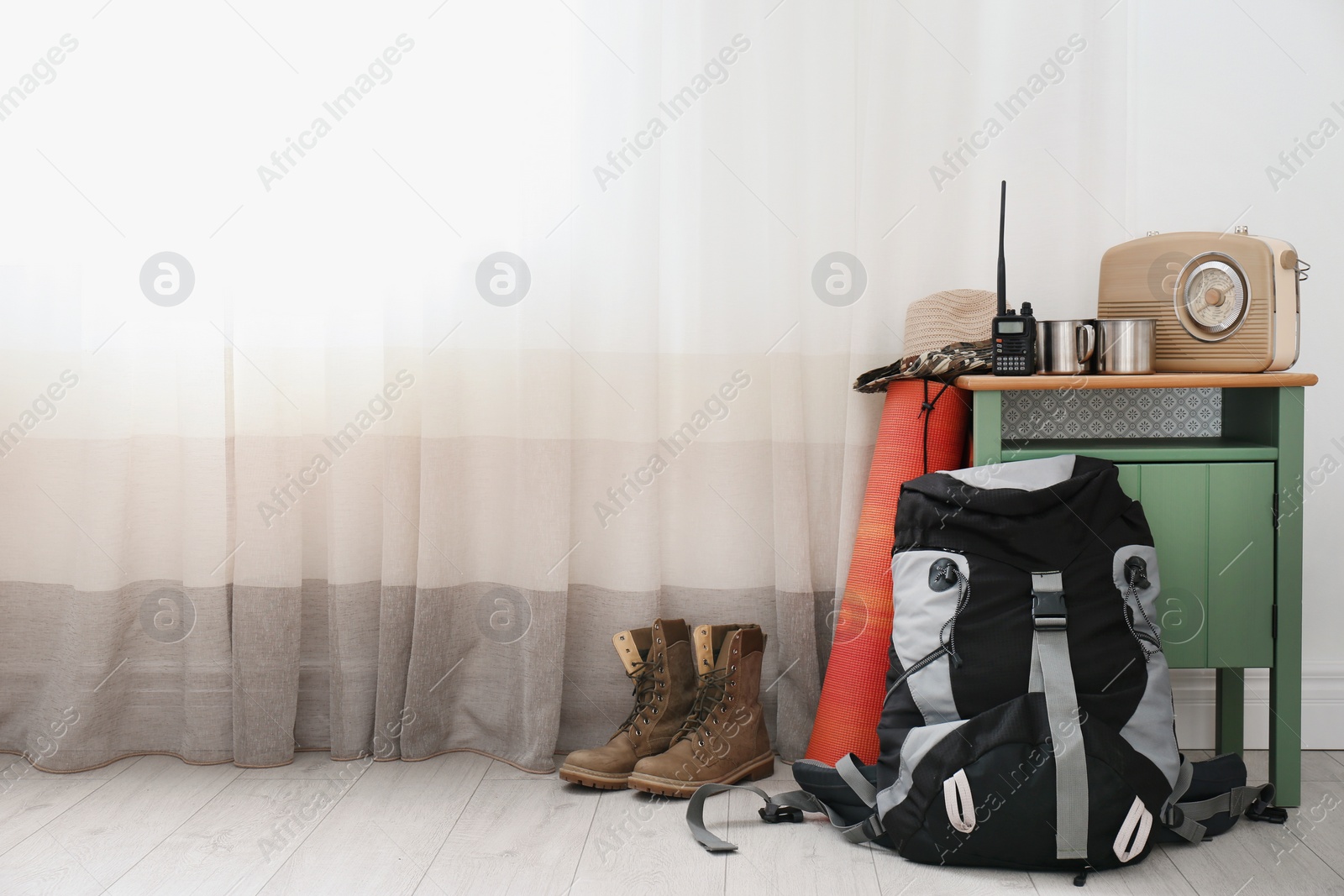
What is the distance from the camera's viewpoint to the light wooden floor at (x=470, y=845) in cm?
121

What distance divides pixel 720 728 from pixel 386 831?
23.4 inches

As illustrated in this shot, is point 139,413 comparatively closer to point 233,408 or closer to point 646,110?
point 233,408

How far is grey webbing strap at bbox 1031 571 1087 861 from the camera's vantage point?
3.84 feet

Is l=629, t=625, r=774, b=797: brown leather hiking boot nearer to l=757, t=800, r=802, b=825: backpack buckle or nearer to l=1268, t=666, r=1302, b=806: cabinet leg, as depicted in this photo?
l=757, t=800, r=802, b=825: backpack buckle

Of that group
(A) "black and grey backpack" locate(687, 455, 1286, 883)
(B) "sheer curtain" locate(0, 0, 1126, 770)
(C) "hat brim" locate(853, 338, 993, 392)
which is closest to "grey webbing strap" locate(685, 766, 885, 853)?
(A) "black and grey backpack" locate(687, 455, 1286, 883)

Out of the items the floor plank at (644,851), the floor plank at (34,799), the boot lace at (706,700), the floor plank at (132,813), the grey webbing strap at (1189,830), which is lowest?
the floor plank at (34,799)

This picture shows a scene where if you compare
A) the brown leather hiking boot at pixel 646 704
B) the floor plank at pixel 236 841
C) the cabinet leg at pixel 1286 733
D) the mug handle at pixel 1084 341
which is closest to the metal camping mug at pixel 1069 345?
the mug handle at pixel 1084 341

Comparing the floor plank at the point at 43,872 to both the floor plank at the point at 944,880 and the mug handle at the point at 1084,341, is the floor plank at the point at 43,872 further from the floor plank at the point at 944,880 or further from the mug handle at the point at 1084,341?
the mug handle at the point at 1084,341

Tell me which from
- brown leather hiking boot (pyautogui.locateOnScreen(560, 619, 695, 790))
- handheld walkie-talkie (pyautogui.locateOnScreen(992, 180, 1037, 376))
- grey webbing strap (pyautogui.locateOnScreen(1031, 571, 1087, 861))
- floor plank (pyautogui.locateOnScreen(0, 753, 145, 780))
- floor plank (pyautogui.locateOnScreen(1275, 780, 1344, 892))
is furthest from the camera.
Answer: floor plank (pyautogui.locateOnScreen(0, 753, 145, 780))

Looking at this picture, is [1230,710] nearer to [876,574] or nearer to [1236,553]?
[1236,553]

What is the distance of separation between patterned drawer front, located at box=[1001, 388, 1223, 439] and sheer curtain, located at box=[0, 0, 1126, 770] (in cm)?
21

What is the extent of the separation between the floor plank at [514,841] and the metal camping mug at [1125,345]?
118 cm

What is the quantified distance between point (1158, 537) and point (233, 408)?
5.80ft

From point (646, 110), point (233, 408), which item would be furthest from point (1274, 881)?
point (233, 408)
